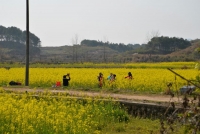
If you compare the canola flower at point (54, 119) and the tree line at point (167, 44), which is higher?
the tree line at point (167, 44)

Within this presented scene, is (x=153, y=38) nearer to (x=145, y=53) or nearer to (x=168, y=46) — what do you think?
(x=168, y=46)

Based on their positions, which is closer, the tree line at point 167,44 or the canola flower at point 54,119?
the canola flower at point 54,119

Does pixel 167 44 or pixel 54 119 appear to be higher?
pixel 167 44

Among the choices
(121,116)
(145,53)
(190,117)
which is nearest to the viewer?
(190,117)

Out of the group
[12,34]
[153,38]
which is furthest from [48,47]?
[153,38]

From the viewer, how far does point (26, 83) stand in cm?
2198

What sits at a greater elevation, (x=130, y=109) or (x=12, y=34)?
(x=12, y=34)

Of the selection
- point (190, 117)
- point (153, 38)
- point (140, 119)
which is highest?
point (153, 38)

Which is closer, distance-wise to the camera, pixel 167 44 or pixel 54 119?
pixel 54 119

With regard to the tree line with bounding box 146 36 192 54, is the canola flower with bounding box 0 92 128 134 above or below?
below

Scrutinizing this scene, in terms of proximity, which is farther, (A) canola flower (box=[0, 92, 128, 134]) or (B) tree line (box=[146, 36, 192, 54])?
(B) tree line (box=[146, 36, 192, 54])

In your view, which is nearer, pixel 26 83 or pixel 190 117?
pixel 190 117

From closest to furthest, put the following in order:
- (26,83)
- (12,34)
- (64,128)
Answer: (64,128), (26,83), (12,34)

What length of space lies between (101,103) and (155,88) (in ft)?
24.4
